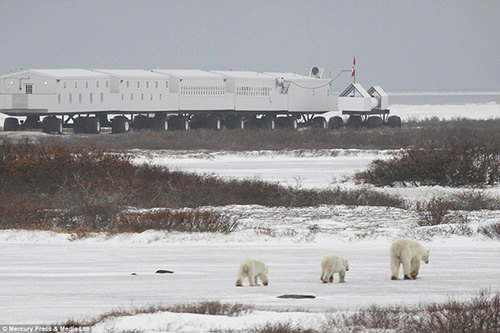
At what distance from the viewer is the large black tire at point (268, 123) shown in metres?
74.3

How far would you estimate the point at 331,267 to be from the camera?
38.5 ft

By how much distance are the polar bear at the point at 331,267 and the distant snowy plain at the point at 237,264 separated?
0.42 feet

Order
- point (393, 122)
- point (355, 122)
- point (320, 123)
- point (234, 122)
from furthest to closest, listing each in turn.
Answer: point (355, 122) < point (320, 123) < point (393, 122) < point (234, 122)

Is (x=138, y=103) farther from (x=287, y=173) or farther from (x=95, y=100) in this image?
(x=287, y=173)

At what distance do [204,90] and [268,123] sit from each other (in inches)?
254

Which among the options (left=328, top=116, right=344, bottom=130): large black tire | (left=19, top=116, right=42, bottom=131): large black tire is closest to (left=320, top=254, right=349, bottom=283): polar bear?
(left=19, top=116, right=42, bottom=131): large black tire

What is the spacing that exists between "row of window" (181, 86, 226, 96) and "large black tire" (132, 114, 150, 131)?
3.77 m

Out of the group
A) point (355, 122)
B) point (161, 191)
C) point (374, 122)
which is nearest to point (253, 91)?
point (355, 122)

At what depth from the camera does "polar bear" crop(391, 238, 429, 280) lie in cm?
1166

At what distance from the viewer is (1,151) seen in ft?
79.3

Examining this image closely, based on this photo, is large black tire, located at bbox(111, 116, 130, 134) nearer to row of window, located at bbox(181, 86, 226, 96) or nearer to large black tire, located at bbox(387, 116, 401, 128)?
row of window, located at bbox(181, 86, 226, 96)

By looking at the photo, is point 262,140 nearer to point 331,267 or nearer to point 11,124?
point 11,124

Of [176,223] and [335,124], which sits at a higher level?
→ [335,124]

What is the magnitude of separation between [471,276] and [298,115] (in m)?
66.0
